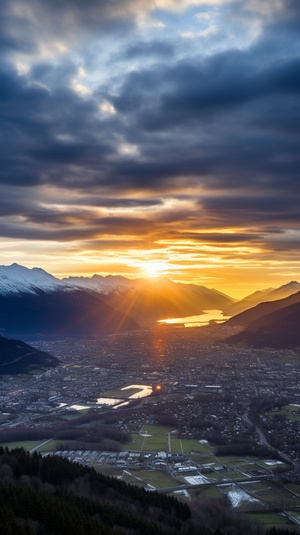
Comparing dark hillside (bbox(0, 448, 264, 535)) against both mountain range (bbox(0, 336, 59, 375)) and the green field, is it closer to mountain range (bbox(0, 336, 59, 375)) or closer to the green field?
the green field

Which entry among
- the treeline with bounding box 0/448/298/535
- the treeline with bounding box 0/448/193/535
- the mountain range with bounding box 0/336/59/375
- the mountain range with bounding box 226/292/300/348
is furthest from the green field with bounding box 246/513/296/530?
the mountain range with bounding box 226/292/300/348

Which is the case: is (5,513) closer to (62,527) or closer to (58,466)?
(62,527)

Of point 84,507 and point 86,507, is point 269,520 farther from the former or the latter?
point 84,507

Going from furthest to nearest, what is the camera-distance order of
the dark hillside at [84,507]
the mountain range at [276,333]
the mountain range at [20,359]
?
the mountain range at [276,333]
the mountain range at [20,359]
the dark hillside at [84,507]

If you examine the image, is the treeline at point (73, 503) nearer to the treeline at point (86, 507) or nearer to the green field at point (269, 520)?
the treeline at point (86, 507)

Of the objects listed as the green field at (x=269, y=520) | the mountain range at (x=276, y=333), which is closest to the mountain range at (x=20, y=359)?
the mountain range at (x=276, y=333)

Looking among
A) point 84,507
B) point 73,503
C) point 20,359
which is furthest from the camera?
point 20,359

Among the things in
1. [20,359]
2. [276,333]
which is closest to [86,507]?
[20,359]

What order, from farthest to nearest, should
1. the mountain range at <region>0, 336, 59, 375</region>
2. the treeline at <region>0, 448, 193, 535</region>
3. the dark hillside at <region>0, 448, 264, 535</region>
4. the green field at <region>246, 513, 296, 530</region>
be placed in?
the mountain range at <region>0, 336, 59, 375</region> → the green field at <region>246, 513, 296, 530</region> → the dark hillside at <region>0, 448, 264, 535</region> → the treeline at <region>0, 448, 193, 535</region>

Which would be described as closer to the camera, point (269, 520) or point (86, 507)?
point (86, 507)

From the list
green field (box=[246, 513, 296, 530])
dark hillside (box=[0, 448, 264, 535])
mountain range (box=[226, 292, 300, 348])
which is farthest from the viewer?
mountain range (box=[226, 292, 300, 348])

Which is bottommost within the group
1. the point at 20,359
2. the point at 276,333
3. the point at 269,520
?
the point at 269,520
